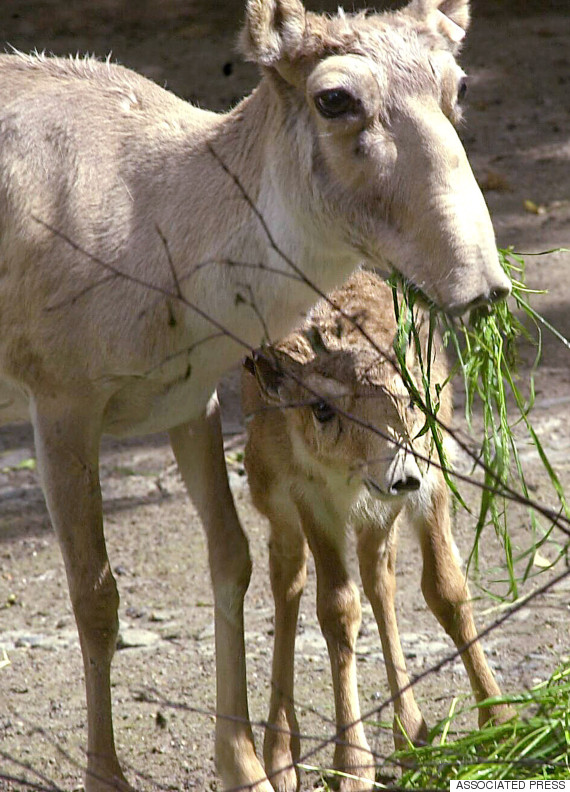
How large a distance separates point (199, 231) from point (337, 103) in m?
0.77

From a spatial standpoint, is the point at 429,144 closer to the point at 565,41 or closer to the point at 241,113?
the point at 241,113

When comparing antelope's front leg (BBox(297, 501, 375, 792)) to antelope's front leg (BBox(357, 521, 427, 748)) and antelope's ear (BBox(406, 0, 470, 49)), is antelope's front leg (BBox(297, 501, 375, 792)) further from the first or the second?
antelope's ear (BBox(406, 0, 470, 49))

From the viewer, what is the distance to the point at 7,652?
5.89 meters

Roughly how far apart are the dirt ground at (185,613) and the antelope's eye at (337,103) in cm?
139

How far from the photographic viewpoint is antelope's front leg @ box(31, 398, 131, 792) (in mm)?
4504

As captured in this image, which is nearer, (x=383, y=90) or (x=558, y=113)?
(x=383, y=90)

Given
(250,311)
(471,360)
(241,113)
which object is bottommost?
(471,360)

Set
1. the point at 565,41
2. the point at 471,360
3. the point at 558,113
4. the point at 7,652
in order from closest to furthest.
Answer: the point at 471,360 → the point at 7,652 → the point at 558,113 → the point at 565,41

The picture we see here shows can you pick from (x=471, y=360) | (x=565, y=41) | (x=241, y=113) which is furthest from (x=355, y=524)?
(x=565, y=41)

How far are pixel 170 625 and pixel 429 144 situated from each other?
3.13m

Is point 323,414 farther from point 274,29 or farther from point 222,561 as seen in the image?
point 274,29

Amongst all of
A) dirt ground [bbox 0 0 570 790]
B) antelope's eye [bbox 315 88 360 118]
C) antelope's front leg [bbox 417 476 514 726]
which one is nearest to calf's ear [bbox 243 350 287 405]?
antelope's front leg [bbox 417 476 514 726]

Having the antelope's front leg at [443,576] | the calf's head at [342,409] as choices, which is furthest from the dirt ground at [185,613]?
the calf's head at [342,409]

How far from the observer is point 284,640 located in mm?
5254
